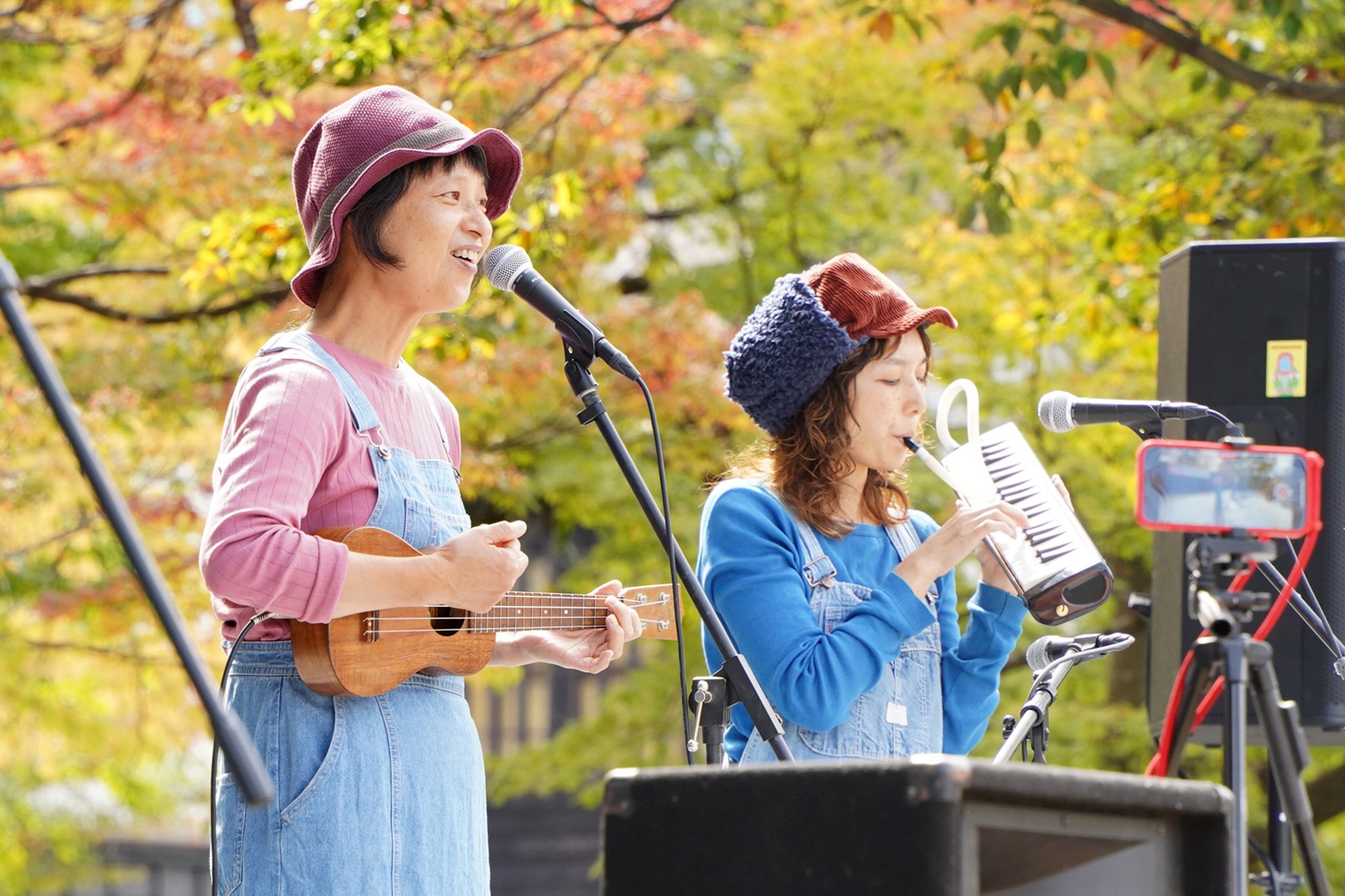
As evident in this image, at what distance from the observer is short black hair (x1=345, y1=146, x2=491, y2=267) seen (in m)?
2.29

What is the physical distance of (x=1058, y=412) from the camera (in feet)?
8.04

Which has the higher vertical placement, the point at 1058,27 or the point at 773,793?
the point at 1058,27

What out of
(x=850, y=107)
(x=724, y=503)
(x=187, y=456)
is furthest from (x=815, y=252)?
(x=724, y=503)

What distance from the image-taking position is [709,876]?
165 centimetres

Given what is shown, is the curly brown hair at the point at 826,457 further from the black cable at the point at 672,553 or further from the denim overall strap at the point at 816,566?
the black cable at the point at 672,553

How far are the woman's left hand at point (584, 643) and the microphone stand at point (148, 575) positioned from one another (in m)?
1.00

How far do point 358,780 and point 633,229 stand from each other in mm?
5261

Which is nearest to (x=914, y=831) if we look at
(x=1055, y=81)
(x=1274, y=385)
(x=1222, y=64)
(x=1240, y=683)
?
(x=1240, y=683)

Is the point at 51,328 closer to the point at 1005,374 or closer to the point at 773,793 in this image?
the point at 1005,374

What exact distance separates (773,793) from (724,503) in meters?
1.13

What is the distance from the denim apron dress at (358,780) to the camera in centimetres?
201

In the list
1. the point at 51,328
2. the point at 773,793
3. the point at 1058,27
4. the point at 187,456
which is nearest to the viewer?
the point at 773,793

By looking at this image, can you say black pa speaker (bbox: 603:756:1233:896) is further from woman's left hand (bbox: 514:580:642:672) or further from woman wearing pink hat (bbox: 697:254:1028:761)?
woman wearing pink hat (bbox: 697:254:1028:761)

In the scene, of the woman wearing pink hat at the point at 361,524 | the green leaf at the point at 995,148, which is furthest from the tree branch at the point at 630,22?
the woman wearing pink hat at the point at 361,524
